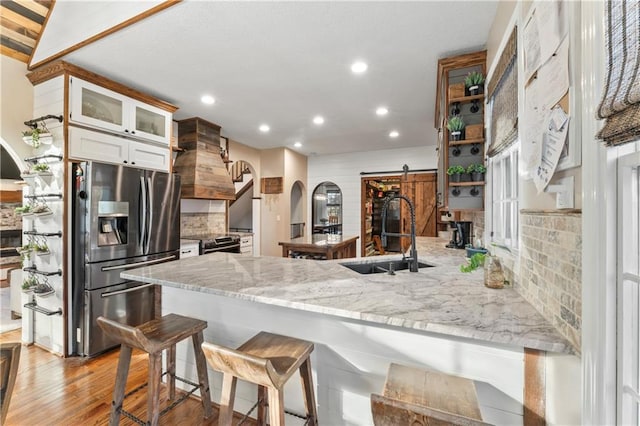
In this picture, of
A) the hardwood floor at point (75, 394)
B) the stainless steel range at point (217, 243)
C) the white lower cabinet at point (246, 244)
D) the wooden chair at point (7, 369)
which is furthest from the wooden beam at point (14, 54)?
the white lower cabinet at point (246, 244)

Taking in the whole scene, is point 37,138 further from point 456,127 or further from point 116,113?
point 456,127

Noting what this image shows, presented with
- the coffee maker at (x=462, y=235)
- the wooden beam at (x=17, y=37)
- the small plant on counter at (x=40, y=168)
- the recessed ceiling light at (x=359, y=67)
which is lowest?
the coffee maker at (x=462, y=235)

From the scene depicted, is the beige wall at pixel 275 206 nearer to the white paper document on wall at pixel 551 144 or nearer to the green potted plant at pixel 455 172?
the green potted plant at pixel 455 172

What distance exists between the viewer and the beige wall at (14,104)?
2732mm

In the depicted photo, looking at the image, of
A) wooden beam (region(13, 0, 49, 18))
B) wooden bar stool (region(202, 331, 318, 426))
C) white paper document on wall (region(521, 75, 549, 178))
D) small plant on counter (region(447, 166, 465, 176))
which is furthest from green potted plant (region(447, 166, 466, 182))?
wooden beam (region(13, 0, 49, 18))

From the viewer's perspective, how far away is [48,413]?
1.93 m

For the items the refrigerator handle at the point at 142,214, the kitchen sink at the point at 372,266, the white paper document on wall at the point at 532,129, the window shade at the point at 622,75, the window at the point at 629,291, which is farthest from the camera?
the refrigerator handle at the point at 142,214

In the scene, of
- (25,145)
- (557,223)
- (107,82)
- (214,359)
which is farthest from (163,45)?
(557,223)

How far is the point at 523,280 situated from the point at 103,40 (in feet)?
11.1

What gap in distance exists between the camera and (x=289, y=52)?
8.29 feet

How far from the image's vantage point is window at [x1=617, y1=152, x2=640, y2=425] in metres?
0.78

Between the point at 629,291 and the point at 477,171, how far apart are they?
1605 millimetres

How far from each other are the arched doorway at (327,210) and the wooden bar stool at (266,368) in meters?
5.90

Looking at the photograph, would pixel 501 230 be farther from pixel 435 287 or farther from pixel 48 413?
pixel 48 413
